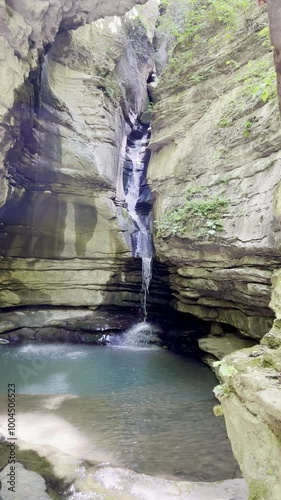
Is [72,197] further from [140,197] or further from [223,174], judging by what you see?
[223,174]

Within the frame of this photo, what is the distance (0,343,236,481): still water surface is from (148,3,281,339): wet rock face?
2.22m

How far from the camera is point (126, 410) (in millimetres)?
5789

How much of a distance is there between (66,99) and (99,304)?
26.0ft

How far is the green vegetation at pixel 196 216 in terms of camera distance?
294 inches

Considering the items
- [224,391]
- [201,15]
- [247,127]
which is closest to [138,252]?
[247,127]

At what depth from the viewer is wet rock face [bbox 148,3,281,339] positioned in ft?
21.7

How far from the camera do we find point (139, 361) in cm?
949

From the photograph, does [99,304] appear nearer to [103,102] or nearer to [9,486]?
[103,102]

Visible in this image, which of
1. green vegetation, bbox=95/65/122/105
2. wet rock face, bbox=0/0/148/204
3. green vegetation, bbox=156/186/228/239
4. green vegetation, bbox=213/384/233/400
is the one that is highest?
green vegetation, bbox=95/65/122/105

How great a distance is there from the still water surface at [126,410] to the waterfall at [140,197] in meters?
4.16

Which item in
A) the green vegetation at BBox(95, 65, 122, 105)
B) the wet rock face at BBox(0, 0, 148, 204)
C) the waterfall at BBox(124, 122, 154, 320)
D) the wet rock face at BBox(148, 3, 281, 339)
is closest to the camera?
the wet rock face at BBox(148, 3, 281, 339)

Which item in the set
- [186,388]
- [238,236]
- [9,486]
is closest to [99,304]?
[186,388]

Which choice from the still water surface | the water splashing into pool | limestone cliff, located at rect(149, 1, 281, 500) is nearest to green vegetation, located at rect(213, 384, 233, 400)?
limestone cliff, located at rect(149, 1, 281, 500)

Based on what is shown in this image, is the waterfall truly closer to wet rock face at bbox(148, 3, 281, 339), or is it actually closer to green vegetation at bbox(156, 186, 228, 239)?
wet rock face at bbox(148, 3, 281, 339)
